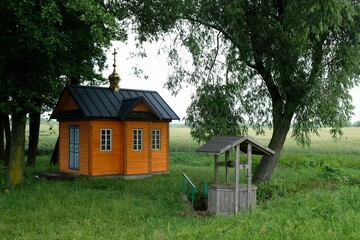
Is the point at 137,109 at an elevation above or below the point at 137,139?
above

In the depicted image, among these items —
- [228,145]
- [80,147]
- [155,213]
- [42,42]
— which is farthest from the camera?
[80,147]

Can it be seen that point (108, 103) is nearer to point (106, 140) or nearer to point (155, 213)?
point (106, 140)

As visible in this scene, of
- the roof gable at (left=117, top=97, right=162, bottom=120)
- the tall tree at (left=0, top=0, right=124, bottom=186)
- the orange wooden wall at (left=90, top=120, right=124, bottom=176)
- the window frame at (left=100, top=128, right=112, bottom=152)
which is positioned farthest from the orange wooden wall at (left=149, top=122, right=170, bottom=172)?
the tall tree at (left=0, top=0, right=124, bottom=186)

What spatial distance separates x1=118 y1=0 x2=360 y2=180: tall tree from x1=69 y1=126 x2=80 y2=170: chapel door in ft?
23.3

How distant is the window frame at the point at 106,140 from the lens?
21.2m

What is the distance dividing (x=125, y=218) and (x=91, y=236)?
88.2 inches

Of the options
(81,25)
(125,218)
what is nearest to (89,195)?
(125,218)

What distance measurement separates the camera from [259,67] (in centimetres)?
1755

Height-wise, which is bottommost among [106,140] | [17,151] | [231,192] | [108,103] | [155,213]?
[155,213]

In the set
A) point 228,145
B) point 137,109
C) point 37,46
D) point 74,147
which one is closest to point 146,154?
point 137,109

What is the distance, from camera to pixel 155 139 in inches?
914

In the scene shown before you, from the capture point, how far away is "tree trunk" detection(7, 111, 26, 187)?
18.1 meters

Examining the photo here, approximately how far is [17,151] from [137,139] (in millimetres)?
6323

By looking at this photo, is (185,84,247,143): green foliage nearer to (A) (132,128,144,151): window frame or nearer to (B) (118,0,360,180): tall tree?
(B) (118,0,360,180): tall tree
